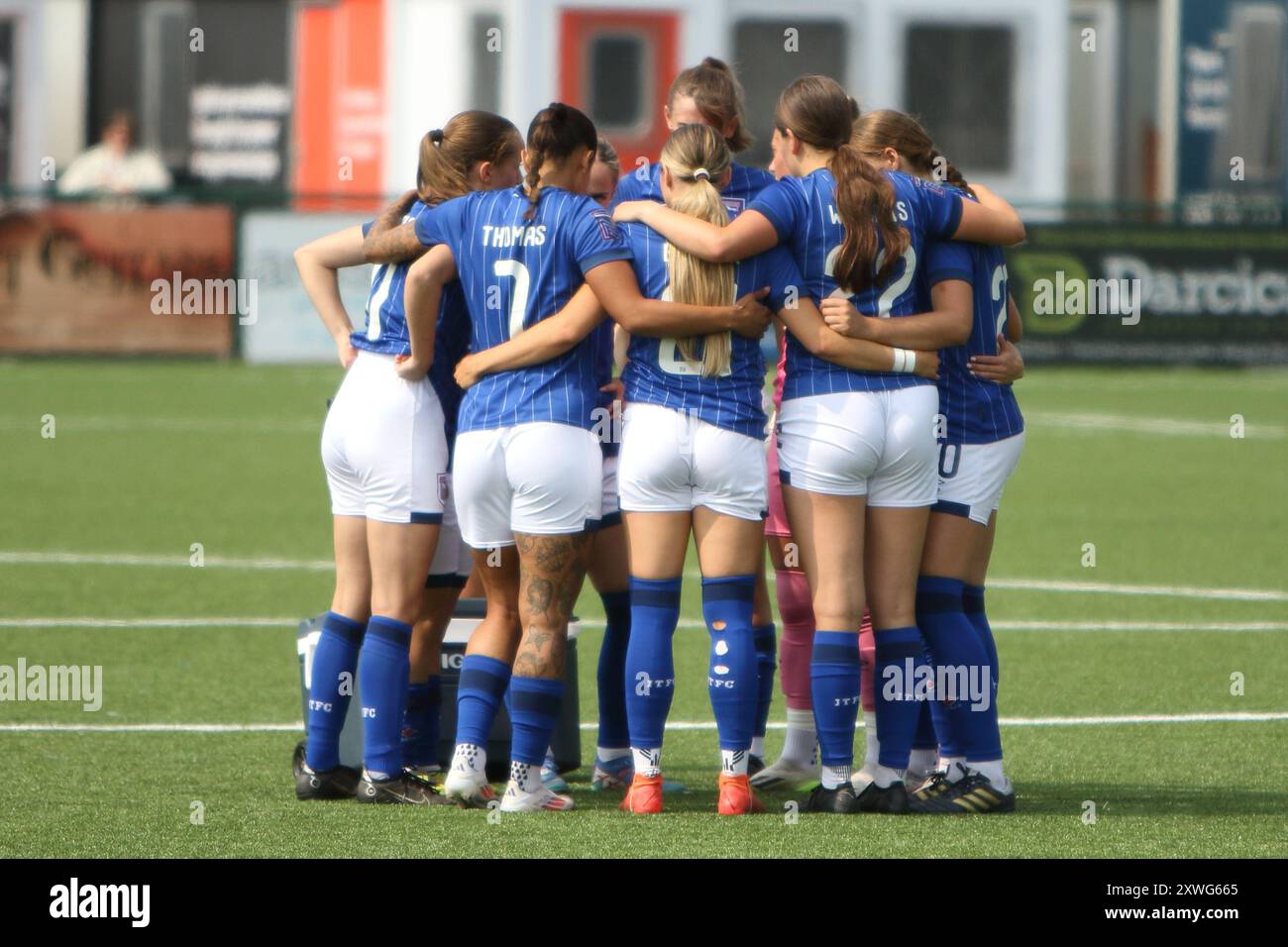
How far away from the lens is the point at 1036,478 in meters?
15.2

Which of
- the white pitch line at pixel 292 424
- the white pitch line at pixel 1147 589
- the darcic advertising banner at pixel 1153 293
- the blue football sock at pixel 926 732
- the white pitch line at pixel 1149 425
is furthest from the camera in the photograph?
the darcic advertising banner at pixel 1153 293

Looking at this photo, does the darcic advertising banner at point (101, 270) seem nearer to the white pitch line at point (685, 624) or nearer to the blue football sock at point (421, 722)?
the white pitch line at point (685, 624)

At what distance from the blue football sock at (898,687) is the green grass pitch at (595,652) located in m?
Answer: 0.25

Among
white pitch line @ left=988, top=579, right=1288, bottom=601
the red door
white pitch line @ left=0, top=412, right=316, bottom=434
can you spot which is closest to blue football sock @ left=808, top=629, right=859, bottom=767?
white pitch line @ left=988, top=579, right=1288, bottom=601

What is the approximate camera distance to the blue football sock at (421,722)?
6.44 m

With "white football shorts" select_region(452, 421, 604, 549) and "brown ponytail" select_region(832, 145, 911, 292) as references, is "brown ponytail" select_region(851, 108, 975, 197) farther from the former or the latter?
"white football shorts" select_region(452, 421, 604, 549)

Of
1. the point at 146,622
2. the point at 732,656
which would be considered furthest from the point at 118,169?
the point at 732,656

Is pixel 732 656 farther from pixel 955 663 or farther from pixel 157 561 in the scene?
pixel 157 561

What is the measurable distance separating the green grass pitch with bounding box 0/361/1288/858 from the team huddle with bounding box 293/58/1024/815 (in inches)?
12.5

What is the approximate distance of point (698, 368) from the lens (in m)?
5.84

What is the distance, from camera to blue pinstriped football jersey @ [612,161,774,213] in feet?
20.3

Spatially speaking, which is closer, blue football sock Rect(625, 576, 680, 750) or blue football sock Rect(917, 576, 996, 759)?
blue football sock Rect(625, 576, 680, 750)

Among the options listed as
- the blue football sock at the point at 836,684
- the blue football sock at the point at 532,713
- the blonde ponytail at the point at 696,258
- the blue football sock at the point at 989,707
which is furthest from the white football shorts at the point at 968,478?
the blue football sock at the point at 532,713

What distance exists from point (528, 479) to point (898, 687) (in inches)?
47.8
